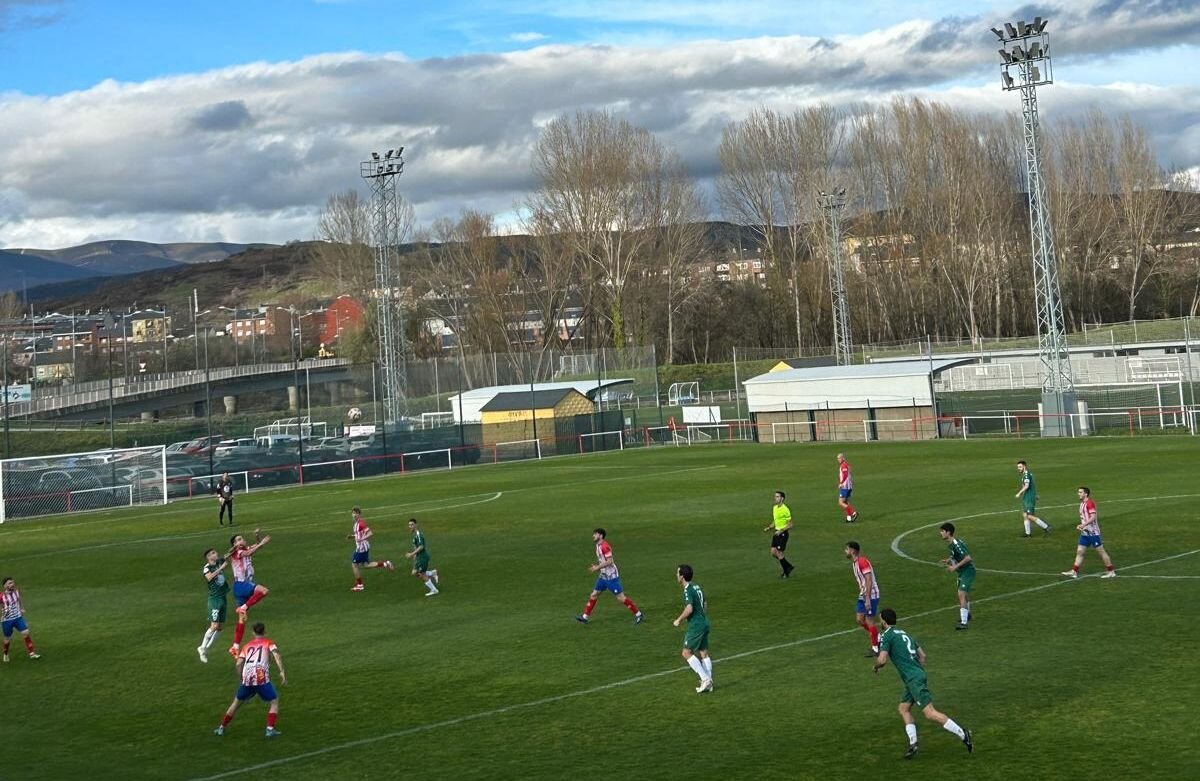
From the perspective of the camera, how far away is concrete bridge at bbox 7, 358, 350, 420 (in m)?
87.6

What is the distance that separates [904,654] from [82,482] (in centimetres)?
5035

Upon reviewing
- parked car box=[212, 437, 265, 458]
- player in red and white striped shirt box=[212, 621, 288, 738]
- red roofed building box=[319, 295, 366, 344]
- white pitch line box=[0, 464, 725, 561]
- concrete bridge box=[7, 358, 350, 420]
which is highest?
red roofed building box=[319, 295, 366, 344]

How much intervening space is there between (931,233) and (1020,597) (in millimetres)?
96889

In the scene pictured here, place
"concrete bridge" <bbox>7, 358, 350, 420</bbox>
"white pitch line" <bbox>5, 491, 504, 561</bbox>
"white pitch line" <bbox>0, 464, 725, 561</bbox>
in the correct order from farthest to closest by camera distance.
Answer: "concrete bridge" <bbox>7, 358, 350, 420</bbox>
"white pitch line" <bbox>0, 464, 725, 561</bbox>
"white pitch line" <bbox>5, 491, 504, 561</bbox>

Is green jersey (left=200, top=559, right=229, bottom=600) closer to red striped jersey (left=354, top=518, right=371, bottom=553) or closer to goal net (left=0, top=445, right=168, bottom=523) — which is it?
red striped jersey (left=354, top=518, right=371, bottom=553)

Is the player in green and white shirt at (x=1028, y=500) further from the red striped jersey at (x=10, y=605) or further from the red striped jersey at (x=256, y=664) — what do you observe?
the red striped jersey at (x=10, y=605)

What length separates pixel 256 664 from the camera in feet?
51.9

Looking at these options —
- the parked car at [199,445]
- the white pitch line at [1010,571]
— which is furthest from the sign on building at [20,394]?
the white pitch line at [1010,571]

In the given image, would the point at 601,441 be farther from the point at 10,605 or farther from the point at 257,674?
the point at 257,674

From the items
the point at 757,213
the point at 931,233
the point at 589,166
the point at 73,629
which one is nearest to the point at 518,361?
the point at 589,166

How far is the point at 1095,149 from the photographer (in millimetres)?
112125

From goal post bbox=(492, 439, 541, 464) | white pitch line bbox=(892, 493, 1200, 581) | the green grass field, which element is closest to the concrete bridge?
goal post bbox=(492, 439, 541, 464)

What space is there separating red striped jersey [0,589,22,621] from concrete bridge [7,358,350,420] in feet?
189

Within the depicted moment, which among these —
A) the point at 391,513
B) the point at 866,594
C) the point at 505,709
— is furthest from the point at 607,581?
the point at 391,513
